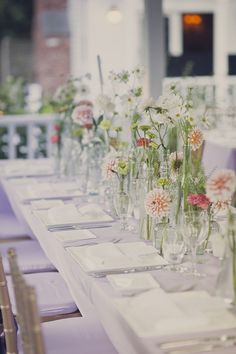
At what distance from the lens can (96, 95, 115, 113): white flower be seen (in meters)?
3.91

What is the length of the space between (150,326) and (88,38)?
26.4ft

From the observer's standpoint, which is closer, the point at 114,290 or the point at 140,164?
the point at 114,290

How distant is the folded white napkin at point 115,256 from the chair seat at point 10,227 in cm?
169

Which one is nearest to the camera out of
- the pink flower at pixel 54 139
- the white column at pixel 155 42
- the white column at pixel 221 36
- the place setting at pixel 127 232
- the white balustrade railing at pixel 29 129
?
the place setting at pixel 127 232

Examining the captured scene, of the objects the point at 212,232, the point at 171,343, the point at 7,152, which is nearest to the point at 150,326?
the point at 171,343

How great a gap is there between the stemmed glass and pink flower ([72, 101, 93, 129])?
1.75 metres

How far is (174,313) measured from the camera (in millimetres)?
2156

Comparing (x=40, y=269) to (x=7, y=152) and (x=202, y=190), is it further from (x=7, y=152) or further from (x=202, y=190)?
(x=7, y=152)

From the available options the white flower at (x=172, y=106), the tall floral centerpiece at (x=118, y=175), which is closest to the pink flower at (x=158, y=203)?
the white flower at (x=172, y=106)

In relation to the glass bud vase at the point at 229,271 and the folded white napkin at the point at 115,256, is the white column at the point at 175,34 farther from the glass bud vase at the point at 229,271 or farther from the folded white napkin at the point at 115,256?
the glass bud vase at the point at 229,271

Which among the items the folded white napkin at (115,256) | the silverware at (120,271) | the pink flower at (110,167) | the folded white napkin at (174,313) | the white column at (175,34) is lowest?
the folded white napkin at (174,313)

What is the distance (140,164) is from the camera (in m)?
3.37

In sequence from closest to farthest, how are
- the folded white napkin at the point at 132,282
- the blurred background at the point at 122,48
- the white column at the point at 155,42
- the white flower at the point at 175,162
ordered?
the folded white napkin at the point at 132,282
the white flower at the point at 175,162
the white column at the point at 155,42
the blurred background at the point at 122,48

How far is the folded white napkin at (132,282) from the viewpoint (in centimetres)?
237
